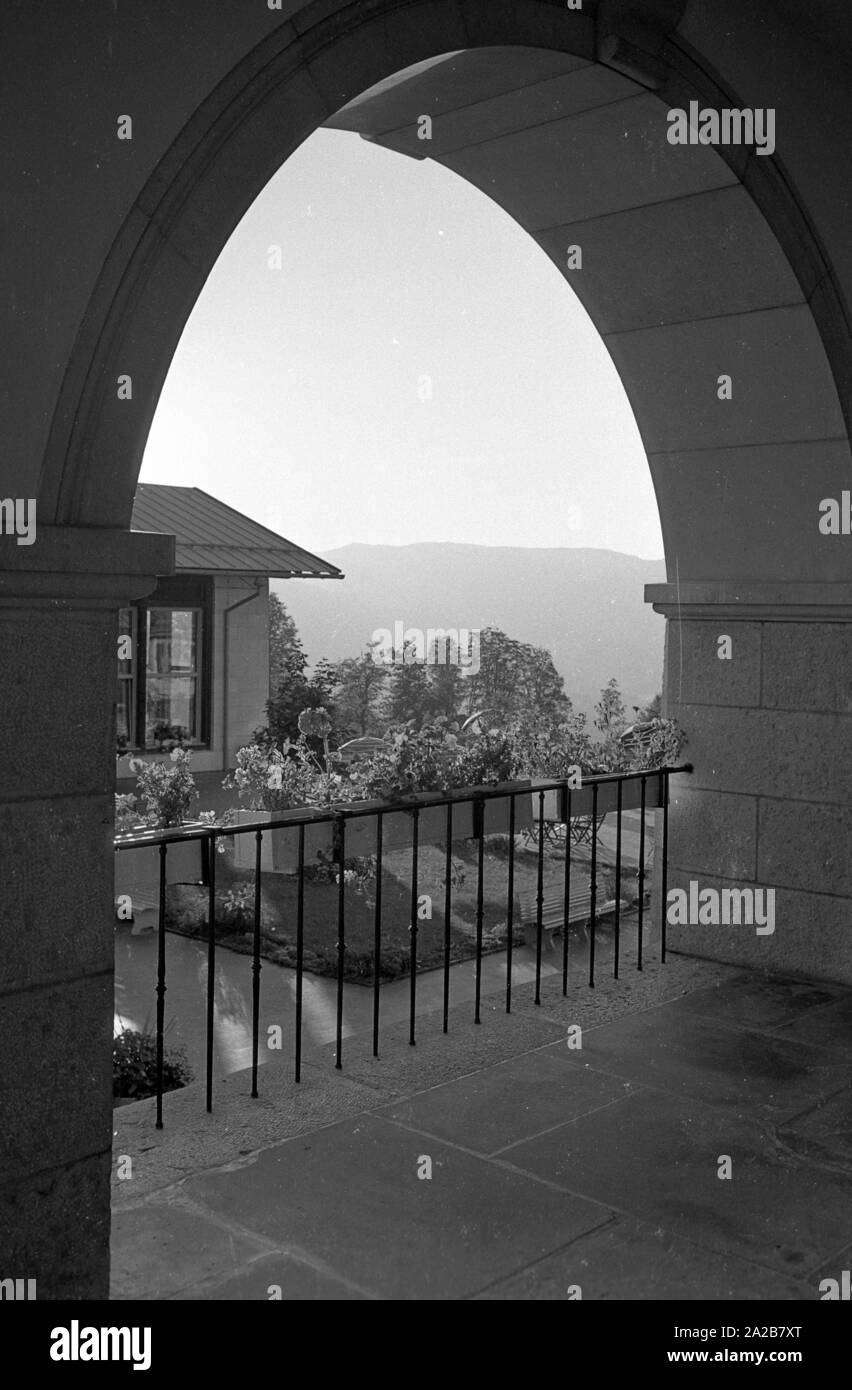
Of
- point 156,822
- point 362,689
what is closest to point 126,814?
point 156,822

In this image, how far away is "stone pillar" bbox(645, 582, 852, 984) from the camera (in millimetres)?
4352

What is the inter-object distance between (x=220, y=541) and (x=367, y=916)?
3.88 m

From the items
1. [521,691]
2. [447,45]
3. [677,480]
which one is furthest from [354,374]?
[447,45]

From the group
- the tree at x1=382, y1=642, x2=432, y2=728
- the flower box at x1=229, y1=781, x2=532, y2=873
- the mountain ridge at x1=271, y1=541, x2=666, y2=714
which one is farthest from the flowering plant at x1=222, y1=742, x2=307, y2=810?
the tree at x1=382, y1=642, x2=432, y2=728

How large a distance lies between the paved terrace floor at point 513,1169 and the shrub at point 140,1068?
1.63 meters

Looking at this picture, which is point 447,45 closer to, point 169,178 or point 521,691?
point 169,178

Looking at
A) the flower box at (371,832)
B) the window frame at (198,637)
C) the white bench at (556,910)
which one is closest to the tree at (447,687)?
the white bench at (556,910)

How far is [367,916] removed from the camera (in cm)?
952

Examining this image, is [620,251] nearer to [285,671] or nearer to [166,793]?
[166,793]

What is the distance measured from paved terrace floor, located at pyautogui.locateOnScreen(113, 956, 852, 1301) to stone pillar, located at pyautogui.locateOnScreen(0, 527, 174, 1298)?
0.26 m

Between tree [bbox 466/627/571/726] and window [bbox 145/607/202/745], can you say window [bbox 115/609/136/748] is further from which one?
tree [bbox 466/627/571/726]

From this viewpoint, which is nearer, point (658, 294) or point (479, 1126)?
point (479, 1126)

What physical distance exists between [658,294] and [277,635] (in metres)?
8.38

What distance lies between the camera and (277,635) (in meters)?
12.3
